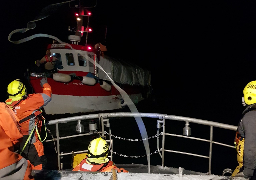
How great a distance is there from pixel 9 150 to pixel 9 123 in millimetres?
208

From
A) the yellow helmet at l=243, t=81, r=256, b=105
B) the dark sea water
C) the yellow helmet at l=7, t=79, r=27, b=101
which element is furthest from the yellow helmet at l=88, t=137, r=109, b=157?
the dark sea water

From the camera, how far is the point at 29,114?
3758mm

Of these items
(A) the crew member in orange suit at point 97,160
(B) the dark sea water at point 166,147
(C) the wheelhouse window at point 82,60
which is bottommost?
(B) the dark sea water at point 166,147

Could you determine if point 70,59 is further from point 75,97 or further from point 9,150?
point 9,150

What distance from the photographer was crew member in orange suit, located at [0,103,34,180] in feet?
5.36

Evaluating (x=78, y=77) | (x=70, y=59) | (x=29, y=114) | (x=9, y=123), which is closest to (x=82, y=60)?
(x=70, y=59)

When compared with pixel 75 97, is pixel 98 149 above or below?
above

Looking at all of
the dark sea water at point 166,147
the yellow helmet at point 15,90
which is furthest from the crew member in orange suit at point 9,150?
the dark sea water at point 166,147

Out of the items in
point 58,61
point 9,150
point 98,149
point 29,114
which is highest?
point 58,61

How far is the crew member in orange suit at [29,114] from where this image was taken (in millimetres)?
3613

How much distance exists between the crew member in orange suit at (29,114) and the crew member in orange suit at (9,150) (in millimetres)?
2033

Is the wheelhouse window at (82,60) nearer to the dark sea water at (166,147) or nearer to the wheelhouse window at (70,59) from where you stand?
the wheelhouse window at (70,59)

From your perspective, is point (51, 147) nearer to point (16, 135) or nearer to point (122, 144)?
point (122, 144)

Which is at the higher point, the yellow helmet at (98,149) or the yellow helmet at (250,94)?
the yellow helmet at (250,94)
